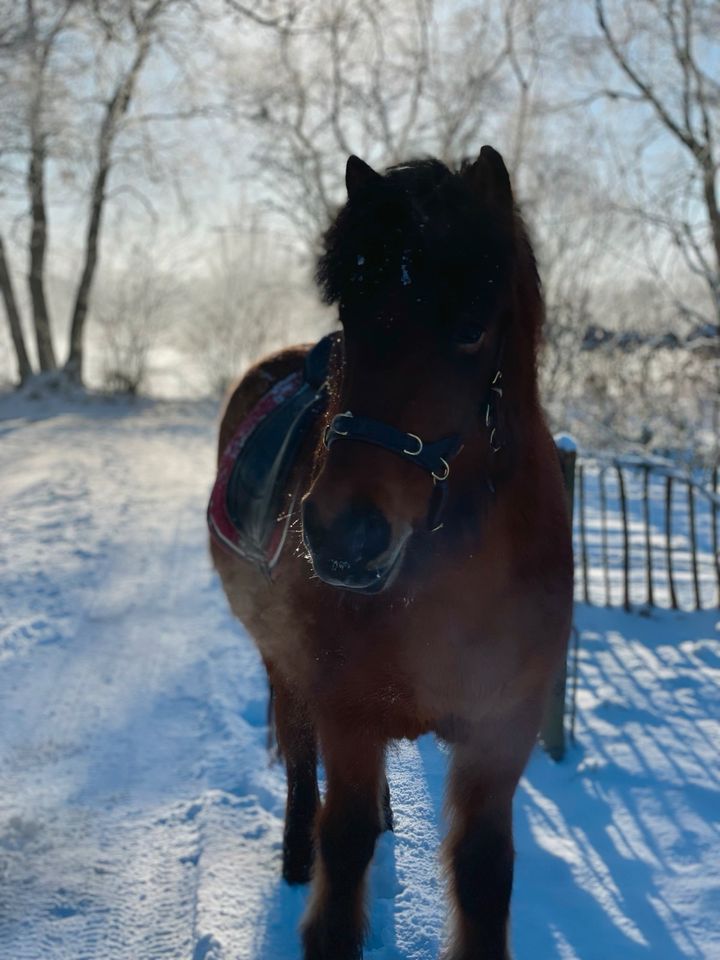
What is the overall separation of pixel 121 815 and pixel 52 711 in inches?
41.7

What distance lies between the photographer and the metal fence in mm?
4727

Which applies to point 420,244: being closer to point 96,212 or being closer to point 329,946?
point 329,946

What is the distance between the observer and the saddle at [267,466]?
2211 millimetres

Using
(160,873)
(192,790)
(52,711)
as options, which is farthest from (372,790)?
(52,711)

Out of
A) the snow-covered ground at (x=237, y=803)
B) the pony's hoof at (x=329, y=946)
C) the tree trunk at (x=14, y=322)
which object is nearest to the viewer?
the pony's hoof at (x=329, y=946)

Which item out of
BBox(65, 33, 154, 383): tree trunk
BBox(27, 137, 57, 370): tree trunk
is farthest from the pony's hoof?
BBox(27, 137, 57, 370): tree trunk

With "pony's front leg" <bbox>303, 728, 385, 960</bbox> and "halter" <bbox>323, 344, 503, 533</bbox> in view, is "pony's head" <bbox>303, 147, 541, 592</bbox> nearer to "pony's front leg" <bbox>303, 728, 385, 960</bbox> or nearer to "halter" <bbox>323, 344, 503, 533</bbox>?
"halter" <bbox>323, 344, 503, 533</bbox>

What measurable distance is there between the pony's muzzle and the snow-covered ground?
95 centimetres

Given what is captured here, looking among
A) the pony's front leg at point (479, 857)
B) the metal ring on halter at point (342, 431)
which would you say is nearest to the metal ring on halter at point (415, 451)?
A: the metal ring on halter at point (342, 431)

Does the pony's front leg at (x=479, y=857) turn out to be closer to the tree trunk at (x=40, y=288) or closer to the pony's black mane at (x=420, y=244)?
the pony's black mane at (x=420, y=244)

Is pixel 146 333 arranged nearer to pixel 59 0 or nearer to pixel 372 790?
pixel 59 0

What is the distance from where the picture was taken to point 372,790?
177 cm

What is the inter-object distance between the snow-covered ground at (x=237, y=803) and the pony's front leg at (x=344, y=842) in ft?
0.65

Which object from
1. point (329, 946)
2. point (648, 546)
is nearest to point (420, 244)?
point (329, 946)
